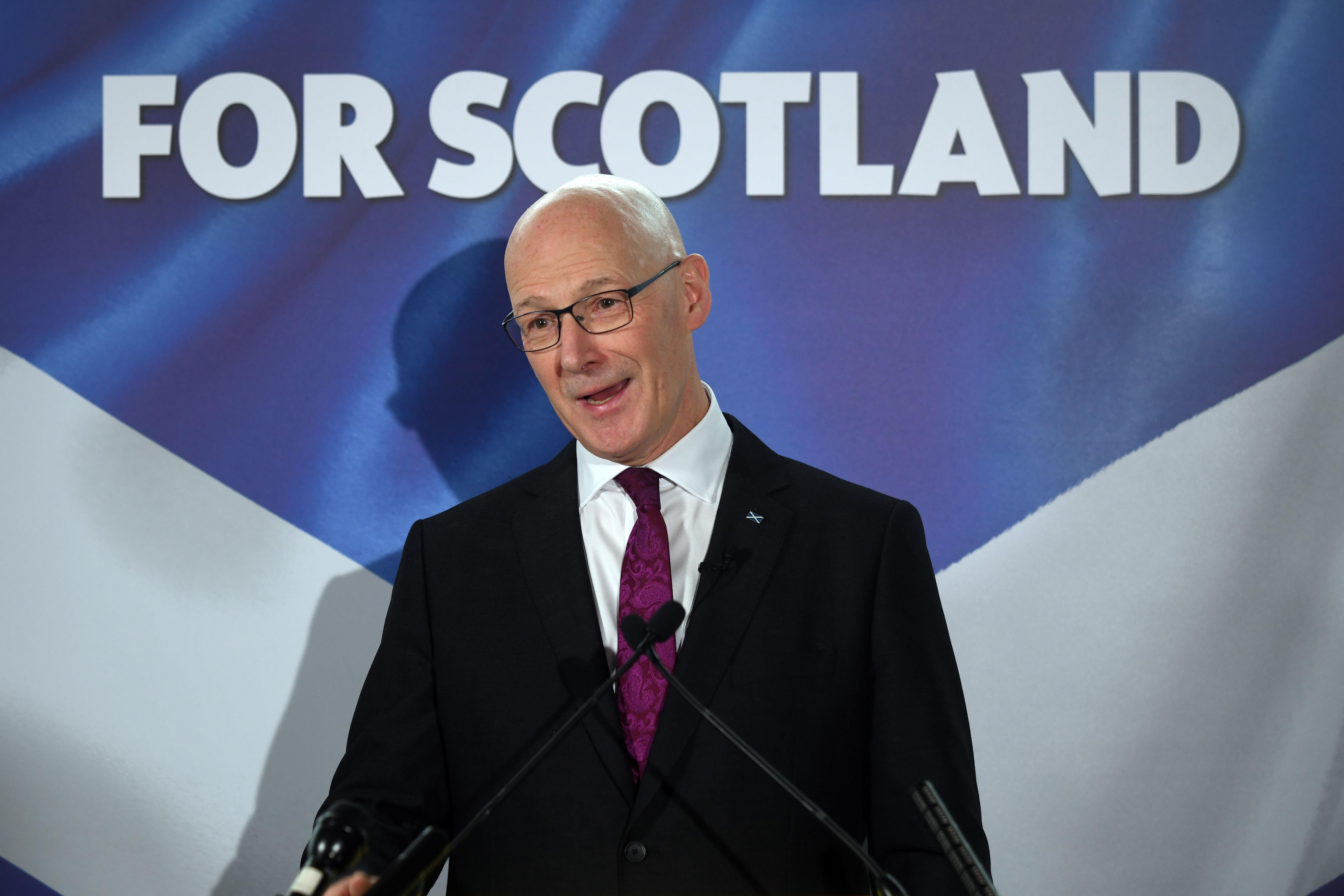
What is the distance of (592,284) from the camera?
1.92 m

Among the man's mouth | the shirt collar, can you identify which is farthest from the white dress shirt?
the man's mouth

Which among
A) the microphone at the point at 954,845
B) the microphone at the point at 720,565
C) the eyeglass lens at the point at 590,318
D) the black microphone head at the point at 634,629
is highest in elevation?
the eyeglass lens at the point at 590,318

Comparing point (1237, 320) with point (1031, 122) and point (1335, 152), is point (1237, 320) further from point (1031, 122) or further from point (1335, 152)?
point (1031, 122)

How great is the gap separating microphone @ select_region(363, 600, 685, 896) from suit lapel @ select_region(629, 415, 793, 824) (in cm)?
Result: 27

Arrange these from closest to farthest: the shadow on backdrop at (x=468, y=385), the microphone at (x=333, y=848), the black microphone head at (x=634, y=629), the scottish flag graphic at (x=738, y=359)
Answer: the microphone at (x=333, y=848) < the black microphone head at (x=634, y=629) < the scottish flag graphic at (x=738, y=359) < the shadow on backdrop at (x=468, y=385)

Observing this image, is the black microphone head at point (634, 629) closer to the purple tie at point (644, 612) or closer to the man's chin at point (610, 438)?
the purple tie at point (644, 612)

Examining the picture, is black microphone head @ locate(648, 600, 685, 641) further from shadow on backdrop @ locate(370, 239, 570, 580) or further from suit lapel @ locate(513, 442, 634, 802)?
shadow on backdrop @ locate(370, 239, 570, 580)

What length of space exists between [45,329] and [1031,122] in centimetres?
243

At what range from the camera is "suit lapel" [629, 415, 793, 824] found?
1761 mm

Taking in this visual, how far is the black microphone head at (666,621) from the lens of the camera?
1.46 meters

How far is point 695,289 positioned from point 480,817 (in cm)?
112

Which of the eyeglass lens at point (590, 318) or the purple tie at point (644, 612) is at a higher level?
the eyeglass lens at point (590, 318)

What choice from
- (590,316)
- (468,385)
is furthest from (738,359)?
(590,316)

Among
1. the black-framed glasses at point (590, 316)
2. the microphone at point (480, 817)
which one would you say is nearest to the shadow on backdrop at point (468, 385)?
the black-framed glasses at point (590, 316)
